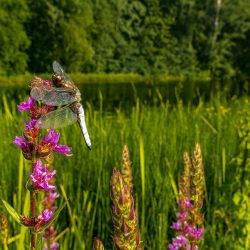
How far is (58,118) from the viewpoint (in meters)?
1.19

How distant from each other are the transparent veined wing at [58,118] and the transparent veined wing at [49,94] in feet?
0.09

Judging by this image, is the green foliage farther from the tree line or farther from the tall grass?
the tall grass

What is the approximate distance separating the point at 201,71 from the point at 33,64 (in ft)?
70.8

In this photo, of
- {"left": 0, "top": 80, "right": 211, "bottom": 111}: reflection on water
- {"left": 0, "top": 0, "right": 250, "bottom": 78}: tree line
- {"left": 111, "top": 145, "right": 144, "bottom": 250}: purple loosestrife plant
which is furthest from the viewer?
{"left": 0, "top": 0, "right": 250, "bottom": 78}: tree line

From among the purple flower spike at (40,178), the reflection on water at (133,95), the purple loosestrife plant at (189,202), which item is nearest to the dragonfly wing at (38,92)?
the purple flower spike at (40,178)

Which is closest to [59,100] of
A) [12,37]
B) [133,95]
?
[133,95]

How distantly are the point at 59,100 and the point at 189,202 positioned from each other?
684 millimetres

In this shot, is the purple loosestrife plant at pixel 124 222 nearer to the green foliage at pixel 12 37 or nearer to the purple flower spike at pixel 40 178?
the purple flower spike at pixel 40 178

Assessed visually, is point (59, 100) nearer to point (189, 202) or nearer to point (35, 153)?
point (35, 153)

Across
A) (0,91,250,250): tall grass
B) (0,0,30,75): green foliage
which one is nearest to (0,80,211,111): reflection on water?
(0,91,250,250): tall grass

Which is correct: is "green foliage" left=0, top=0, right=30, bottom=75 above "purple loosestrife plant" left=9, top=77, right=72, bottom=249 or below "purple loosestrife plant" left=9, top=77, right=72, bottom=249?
below

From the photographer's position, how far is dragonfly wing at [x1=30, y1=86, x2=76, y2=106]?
99cm

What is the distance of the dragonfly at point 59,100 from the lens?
1.01 meters

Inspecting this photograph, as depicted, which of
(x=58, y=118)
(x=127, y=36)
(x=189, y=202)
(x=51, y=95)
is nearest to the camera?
(x=51, y=95)
